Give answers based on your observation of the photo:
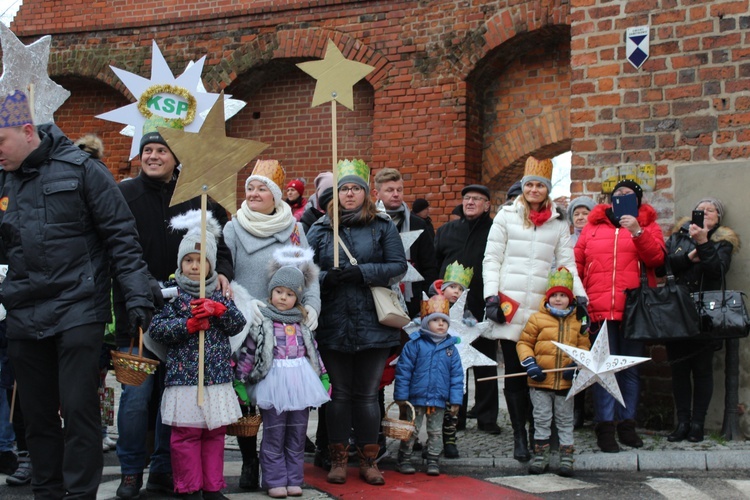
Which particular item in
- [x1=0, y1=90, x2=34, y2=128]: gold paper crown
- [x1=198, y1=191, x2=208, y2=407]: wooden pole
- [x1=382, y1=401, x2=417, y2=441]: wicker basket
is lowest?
[x1=382, y1=401, x2=417, y2=441]: wicker basket

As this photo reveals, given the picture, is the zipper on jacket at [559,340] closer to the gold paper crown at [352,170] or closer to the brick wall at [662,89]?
the gold paper crown at [352,170]

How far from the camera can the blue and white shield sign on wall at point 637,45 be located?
6.83m

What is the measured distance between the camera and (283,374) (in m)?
4.89

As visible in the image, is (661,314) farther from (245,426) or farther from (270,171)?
(245,426)

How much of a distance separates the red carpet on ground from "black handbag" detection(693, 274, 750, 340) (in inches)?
76.3

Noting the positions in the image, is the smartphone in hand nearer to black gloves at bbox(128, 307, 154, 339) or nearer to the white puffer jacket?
the white puffer jacket

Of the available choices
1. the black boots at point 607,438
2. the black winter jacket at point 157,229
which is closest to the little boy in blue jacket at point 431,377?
the black boots at point 607,438

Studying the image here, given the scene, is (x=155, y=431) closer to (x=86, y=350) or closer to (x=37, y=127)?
(x=86, y=350)

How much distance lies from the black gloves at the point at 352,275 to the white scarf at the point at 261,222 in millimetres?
436

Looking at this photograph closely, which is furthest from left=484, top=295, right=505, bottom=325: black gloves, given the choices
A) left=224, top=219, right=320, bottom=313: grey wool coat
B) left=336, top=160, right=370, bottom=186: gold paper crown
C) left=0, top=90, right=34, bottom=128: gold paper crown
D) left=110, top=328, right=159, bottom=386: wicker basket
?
left=0, top=90, right=34, bottom=128: gold paper crown

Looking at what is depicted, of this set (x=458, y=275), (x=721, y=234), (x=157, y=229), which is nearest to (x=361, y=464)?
(x=458, y=275)

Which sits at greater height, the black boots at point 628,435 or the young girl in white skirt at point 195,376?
the young girl in white skirt at point 195,376

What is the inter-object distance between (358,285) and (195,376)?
47.3 inches

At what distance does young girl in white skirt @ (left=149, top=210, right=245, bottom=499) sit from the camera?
4.49 m
